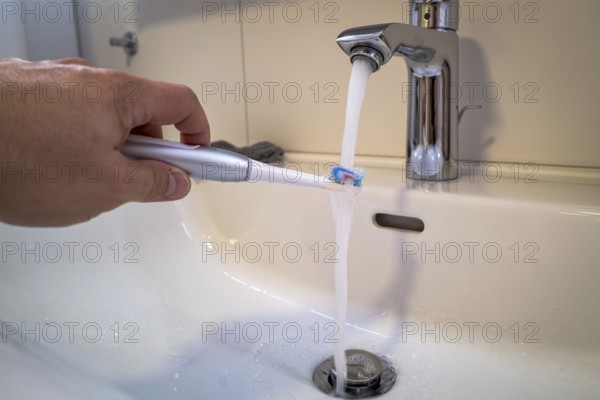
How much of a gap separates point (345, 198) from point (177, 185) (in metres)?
0.14

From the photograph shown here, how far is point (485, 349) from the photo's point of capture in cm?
41

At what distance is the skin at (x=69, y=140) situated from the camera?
0.84 ft

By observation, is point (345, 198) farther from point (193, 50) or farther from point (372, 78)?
point (193, 50)

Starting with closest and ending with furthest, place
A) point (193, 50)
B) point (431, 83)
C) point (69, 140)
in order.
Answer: point (69, 140) < point (431, 83) < point (193, 50)

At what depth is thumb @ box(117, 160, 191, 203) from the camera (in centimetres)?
30

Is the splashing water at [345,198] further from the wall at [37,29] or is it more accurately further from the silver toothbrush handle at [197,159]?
the wall at [37,29]

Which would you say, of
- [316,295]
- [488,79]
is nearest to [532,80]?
[488,79]

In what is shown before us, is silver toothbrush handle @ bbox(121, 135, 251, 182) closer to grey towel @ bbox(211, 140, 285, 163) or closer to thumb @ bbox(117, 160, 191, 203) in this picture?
thumb @ bbox(117, 160, 191, 203)

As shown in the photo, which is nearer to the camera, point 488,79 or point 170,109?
point 170,109

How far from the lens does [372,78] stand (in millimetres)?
588

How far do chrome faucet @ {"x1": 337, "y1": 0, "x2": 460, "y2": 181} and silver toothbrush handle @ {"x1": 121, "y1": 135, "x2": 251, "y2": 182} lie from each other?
0.14m

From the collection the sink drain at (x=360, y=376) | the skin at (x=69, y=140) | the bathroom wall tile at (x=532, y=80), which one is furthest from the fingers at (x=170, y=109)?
the bathroom wall tile at (x=532, y=80)

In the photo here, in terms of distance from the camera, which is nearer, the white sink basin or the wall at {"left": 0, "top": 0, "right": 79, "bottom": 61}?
the white sink basin

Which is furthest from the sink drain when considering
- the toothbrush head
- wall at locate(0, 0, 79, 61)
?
wall at locate(0, 0, 79, 61)
